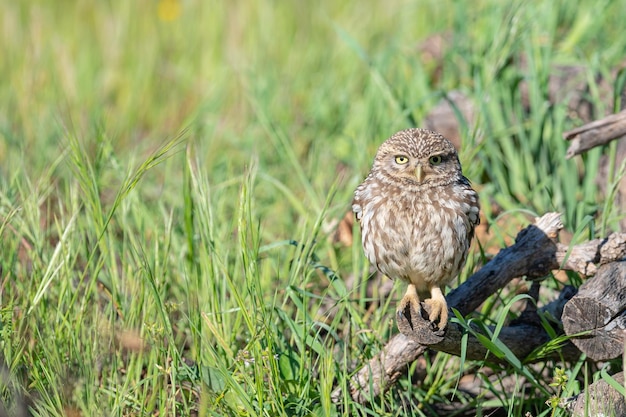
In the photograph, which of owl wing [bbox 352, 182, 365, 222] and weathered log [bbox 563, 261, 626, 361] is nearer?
weathered log [bbox 563, 261, 626, 361]

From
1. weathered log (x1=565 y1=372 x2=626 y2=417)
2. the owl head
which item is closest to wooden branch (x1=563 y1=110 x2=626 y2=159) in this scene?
the owl head

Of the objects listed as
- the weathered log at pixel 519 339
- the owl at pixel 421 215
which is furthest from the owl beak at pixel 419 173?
the weathered log at pixel 519 339

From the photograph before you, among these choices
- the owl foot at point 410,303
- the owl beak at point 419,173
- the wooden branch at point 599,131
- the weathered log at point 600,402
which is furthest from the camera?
the wooden branch at point 599,131

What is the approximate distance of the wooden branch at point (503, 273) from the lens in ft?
10.4

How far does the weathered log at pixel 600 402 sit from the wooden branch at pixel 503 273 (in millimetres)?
359

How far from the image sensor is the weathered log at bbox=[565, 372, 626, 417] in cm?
289

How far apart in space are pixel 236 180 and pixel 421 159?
138 cm

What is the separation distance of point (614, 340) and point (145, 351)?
5.46 feet

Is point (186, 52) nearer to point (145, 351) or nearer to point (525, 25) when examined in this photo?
point (525, 25)

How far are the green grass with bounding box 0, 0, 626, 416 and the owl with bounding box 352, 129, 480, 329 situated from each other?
0.21 metres

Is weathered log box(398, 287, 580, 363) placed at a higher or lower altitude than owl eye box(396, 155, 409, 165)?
lower

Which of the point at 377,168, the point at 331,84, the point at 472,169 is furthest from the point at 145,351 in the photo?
the point at 331,84

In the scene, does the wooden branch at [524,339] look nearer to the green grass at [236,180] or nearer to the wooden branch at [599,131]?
the green grass at [236,180]

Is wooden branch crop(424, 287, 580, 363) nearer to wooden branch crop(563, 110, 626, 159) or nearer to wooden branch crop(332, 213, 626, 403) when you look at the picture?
wooden branch crop(332, 213, 626, 403)
